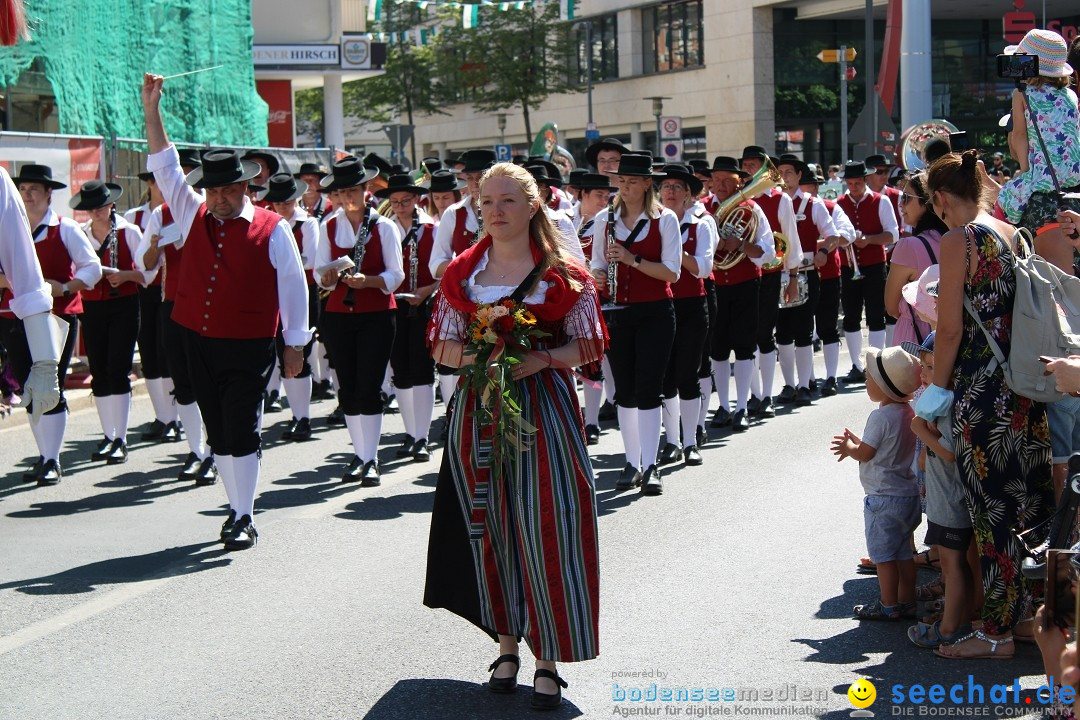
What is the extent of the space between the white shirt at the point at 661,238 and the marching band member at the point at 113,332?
3.77 metres

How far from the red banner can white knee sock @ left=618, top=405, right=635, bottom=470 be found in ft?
94.3

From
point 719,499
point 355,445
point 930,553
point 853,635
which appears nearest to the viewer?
point 853,635

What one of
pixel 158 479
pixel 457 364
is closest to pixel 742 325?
pixel 158 479

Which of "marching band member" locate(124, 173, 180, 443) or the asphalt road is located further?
"marching band member" locate(124, 173, 180, 443)

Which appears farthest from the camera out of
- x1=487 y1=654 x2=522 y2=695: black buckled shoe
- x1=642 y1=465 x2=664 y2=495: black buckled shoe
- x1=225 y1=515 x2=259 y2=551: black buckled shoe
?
x1=642 y1=465 x2=664 y2=495: black buckled shoe

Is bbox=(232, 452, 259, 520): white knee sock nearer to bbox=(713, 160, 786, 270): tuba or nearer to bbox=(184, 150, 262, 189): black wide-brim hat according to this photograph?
bbox=(184, 150, 262, 189): black wide-brim hat

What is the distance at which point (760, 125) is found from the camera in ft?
141

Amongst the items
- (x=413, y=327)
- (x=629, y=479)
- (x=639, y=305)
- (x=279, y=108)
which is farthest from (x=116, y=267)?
(x=279, y=108)

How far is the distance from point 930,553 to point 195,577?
3.77 meters

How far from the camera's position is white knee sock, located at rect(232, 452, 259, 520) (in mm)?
7828

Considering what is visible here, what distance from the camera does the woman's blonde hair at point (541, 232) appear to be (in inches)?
209

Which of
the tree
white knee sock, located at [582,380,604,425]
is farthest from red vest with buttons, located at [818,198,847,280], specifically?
the tree

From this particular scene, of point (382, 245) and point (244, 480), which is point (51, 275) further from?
point (244, 480)

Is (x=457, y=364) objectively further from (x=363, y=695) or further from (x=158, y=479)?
(x=158, y=479)
